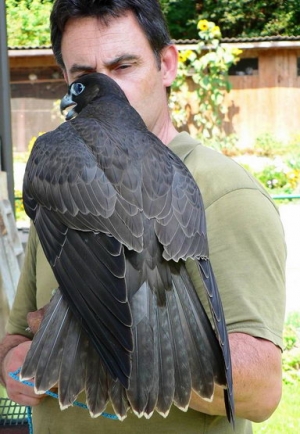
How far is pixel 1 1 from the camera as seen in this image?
4910 mm

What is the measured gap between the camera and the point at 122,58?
2645 millimetres

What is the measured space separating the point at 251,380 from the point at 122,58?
3.96 feet

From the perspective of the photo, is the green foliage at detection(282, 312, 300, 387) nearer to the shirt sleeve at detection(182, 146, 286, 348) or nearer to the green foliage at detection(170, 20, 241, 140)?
the shirt sleeve at detection(182, 146, 286, 348)

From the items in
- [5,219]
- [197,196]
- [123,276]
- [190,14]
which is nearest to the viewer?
[123,276]

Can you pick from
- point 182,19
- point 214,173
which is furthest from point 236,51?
point 214,173

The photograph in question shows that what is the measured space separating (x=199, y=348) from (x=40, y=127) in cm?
1690

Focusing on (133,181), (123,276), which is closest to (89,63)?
(133,181)

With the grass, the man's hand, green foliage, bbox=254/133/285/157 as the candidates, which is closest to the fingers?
the man's hand

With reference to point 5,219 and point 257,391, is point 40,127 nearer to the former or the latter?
point 5,219

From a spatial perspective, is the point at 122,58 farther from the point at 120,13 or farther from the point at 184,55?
the point at 184,55

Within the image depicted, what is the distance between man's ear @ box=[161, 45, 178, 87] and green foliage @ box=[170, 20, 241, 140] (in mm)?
13769

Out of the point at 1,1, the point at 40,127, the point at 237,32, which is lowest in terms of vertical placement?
the point at 40,127

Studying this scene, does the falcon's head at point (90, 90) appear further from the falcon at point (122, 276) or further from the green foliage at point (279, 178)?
the green foliage at point (279, 178)

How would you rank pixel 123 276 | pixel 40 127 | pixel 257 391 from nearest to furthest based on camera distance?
pixel 123 276, pixel 257 391, pixel 40 127
